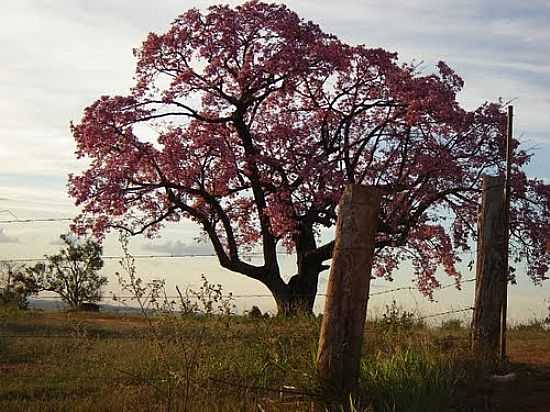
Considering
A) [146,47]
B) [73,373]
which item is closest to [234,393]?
[73,373]

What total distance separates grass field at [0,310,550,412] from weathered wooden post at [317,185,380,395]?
0.20 meters

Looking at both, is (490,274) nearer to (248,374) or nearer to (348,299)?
(348,299)

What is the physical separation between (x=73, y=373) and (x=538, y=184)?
1437cm

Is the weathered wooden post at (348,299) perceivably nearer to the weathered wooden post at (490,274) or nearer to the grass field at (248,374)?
the grass field at (248,374)

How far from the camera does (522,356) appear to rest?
10867 millimetres

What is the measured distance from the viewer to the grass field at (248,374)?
7.45m

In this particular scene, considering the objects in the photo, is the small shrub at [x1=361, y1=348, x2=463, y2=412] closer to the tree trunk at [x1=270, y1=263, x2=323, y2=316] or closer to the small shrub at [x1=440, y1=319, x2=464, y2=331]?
the small shrub at [x1=440, y1=319, x2=464, y2=331]

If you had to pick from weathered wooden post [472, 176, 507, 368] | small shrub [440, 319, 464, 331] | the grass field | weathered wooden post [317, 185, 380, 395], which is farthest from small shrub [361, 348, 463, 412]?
small shrub [440, 319, 464, 331]

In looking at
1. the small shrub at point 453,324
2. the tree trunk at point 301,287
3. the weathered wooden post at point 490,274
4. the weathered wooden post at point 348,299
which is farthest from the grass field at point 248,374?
the tree trunk at point 301,287

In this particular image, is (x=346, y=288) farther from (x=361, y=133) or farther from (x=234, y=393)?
(x=361, y=133)

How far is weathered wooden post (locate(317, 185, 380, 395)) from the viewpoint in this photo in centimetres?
742

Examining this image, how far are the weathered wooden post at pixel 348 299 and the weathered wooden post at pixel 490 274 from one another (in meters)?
2.88

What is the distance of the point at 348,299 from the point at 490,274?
3206mm

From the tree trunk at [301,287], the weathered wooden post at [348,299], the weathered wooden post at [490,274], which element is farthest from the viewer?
the tree trunk at [301,287]
